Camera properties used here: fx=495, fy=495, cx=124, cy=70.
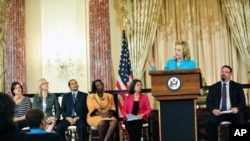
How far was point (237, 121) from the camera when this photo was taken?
25.3 ft

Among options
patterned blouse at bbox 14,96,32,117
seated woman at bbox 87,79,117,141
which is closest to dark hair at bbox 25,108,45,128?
seated woman at bbox 87,79,117,141

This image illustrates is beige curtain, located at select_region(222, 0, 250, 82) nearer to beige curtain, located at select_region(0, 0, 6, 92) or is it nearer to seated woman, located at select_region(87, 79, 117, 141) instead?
seated woman, located at select_region(87, 79, 117, 141)

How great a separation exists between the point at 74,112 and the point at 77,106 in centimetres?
12

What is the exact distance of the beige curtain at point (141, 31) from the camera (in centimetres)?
1056

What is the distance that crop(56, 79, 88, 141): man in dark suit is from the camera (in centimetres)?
858

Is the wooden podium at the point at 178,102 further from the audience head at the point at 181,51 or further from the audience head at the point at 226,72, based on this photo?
the audience head at the point at 226,72

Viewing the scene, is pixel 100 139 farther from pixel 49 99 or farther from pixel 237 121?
pixel 237 121

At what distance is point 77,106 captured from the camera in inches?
346

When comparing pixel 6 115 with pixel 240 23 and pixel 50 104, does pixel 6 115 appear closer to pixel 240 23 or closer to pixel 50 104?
pixel 50 104

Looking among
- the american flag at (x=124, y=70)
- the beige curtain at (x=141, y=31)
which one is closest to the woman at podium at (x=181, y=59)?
the american flag at (x=124, y=70)

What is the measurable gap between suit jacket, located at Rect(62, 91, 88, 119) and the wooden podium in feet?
10.2

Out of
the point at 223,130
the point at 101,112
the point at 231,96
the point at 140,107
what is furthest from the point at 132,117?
the point at 231,96

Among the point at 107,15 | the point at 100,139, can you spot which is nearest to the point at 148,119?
the point at 100,139

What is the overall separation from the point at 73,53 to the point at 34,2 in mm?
1495
